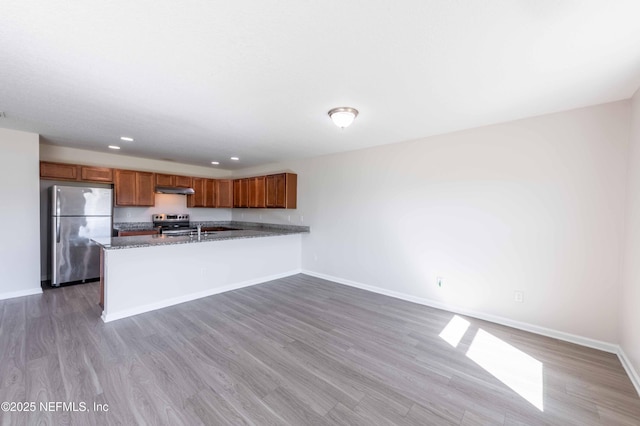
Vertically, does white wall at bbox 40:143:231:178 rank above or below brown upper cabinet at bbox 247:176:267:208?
above

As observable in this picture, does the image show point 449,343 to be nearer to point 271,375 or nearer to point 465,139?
point 271,375

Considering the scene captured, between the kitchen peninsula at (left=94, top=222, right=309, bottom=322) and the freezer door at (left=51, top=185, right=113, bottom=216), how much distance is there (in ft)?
4.97

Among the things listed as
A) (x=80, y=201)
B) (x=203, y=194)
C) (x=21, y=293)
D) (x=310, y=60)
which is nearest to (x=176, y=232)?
(x=203, y=194)

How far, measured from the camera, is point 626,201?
245 centimetres

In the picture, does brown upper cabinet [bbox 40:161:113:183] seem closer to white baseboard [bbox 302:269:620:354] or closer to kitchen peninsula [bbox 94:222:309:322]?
kitchen peninsula [bbox 94:222:309:322]

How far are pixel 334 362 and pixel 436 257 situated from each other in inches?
85.3

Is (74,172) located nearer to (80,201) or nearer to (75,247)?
(80,201)

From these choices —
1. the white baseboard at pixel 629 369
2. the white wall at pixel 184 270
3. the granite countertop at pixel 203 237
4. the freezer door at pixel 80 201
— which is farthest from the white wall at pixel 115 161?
the white baseboard at pixel 629 369

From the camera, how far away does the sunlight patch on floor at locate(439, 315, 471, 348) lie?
2.73 meters

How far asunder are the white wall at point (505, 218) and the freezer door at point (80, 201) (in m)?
4.45

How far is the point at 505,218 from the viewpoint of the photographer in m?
3.08

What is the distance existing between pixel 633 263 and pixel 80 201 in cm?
727

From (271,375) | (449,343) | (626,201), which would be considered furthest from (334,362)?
(626,201)

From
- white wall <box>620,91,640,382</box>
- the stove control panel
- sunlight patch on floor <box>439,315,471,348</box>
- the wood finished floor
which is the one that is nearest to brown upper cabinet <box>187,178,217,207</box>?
the stove control panel
